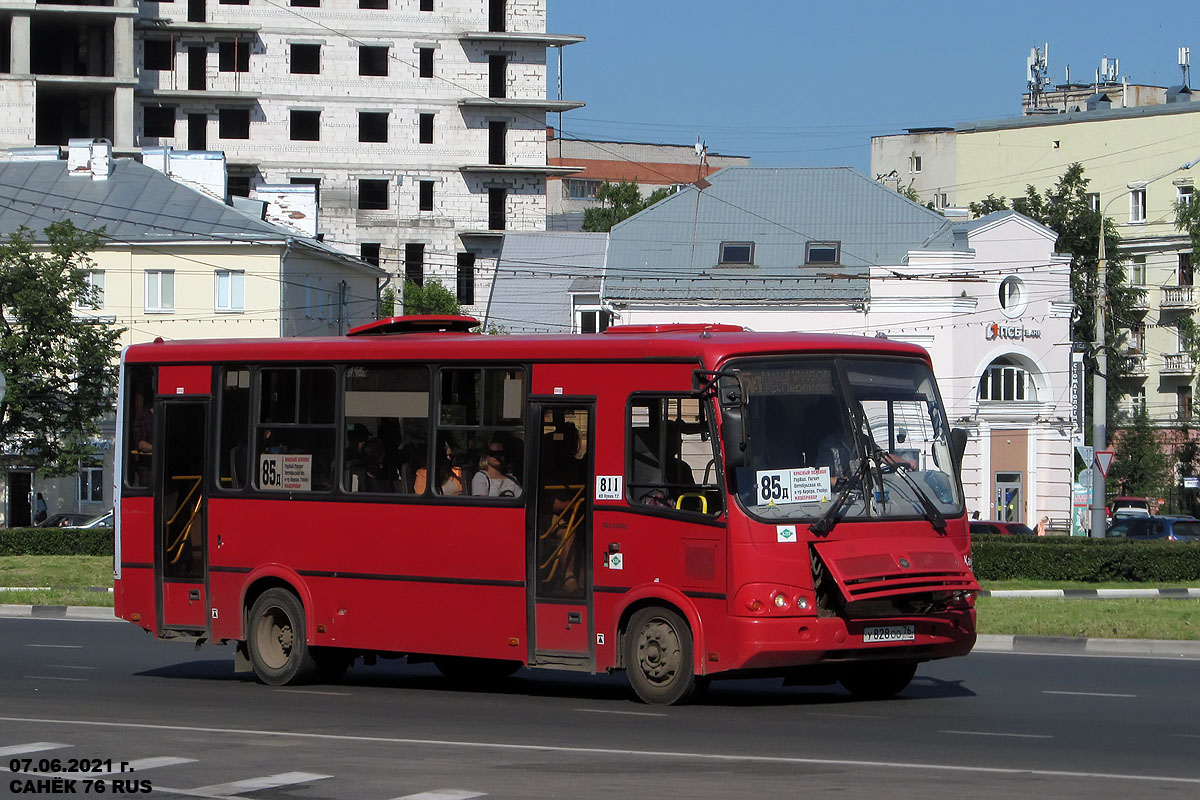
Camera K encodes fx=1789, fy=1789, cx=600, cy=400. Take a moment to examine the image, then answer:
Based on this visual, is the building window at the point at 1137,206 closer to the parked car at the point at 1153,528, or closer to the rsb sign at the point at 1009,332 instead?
the rsb sign at the point at 1009,332

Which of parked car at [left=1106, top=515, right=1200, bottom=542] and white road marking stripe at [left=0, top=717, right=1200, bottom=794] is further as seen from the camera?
parked car at [left=1106, top=515, right=1200, bottom=542]

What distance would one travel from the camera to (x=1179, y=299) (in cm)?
8394

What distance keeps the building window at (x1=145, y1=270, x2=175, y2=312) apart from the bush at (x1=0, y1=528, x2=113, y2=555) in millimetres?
18116

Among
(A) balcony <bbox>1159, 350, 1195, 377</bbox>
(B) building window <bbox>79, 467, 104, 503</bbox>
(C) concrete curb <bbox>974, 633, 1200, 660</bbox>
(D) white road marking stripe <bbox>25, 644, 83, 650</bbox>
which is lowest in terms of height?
(D) white road marking stripe <bbox>25, 644, 83, 650</bbox>

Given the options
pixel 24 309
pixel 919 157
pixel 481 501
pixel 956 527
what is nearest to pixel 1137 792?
pixel 956 527

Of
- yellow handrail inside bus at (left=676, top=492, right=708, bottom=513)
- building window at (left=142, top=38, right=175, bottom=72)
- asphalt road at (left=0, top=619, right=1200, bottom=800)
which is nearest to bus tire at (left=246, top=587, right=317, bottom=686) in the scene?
asphalt road at (left=0, top=619, right=1200, bottom=800)

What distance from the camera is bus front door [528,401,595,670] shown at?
1435 centimetres

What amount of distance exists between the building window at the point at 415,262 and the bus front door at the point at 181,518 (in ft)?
251

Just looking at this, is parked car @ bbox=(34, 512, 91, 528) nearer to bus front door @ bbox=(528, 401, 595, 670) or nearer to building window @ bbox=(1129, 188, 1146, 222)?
bus front door @ bbox=(528, 401, 595, 670)

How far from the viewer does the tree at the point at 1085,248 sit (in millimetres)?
74000

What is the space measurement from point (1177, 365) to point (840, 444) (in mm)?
74089

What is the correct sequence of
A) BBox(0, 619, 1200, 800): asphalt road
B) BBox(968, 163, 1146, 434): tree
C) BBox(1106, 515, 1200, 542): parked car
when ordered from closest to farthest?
BBox(0, 619, 1200, 800): asphalt road → BBox(1106, 515, 1200, 542): parked car → BBox(968, 163, 1146, 434): tree

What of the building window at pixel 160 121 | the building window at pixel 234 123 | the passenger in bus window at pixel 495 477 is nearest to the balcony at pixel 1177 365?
the building window at pixel 234 123

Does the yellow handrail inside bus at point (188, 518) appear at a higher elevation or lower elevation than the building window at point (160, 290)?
lower
